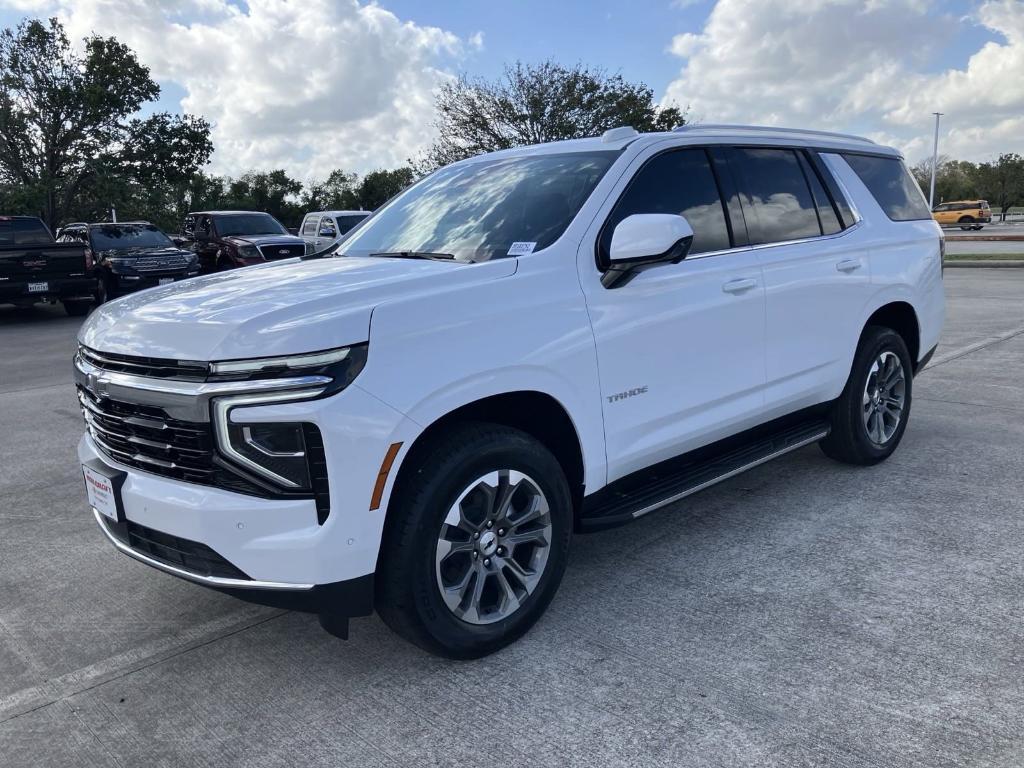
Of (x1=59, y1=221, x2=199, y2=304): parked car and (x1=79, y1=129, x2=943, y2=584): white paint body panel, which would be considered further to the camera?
(x1=59, y1=221, x2=199, y2=304): parked car

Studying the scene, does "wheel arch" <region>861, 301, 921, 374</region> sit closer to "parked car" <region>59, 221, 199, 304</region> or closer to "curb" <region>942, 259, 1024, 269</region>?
"parked car" <region>59, 221, 199, 304</region>

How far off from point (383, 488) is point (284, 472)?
1.02 feet

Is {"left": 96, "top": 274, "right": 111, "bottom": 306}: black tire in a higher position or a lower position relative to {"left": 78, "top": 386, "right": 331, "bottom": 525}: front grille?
higher

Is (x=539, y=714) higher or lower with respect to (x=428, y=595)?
lower

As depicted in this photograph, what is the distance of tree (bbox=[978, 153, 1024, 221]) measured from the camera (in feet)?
223

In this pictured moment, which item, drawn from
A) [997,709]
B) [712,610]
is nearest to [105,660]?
[712,610]

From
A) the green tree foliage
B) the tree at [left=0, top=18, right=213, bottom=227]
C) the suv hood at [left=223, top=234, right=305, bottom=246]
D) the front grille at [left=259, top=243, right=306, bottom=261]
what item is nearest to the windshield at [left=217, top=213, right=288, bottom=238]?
the suv hood at [left=223, top=234, right=305, bottom=246]

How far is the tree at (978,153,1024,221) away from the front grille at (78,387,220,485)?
76.7 metres

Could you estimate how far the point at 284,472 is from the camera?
260cm

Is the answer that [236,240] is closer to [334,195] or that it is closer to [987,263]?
[987,263]

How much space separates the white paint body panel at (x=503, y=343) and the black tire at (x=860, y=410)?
0.17 metres

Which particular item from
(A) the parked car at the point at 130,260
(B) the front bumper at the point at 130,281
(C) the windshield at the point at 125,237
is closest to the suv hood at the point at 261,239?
(A) the parked car at the point at 130,260

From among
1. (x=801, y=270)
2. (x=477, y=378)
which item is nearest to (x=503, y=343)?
(x=477, y=378)

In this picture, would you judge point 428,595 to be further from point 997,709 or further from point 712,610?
point 997,709
